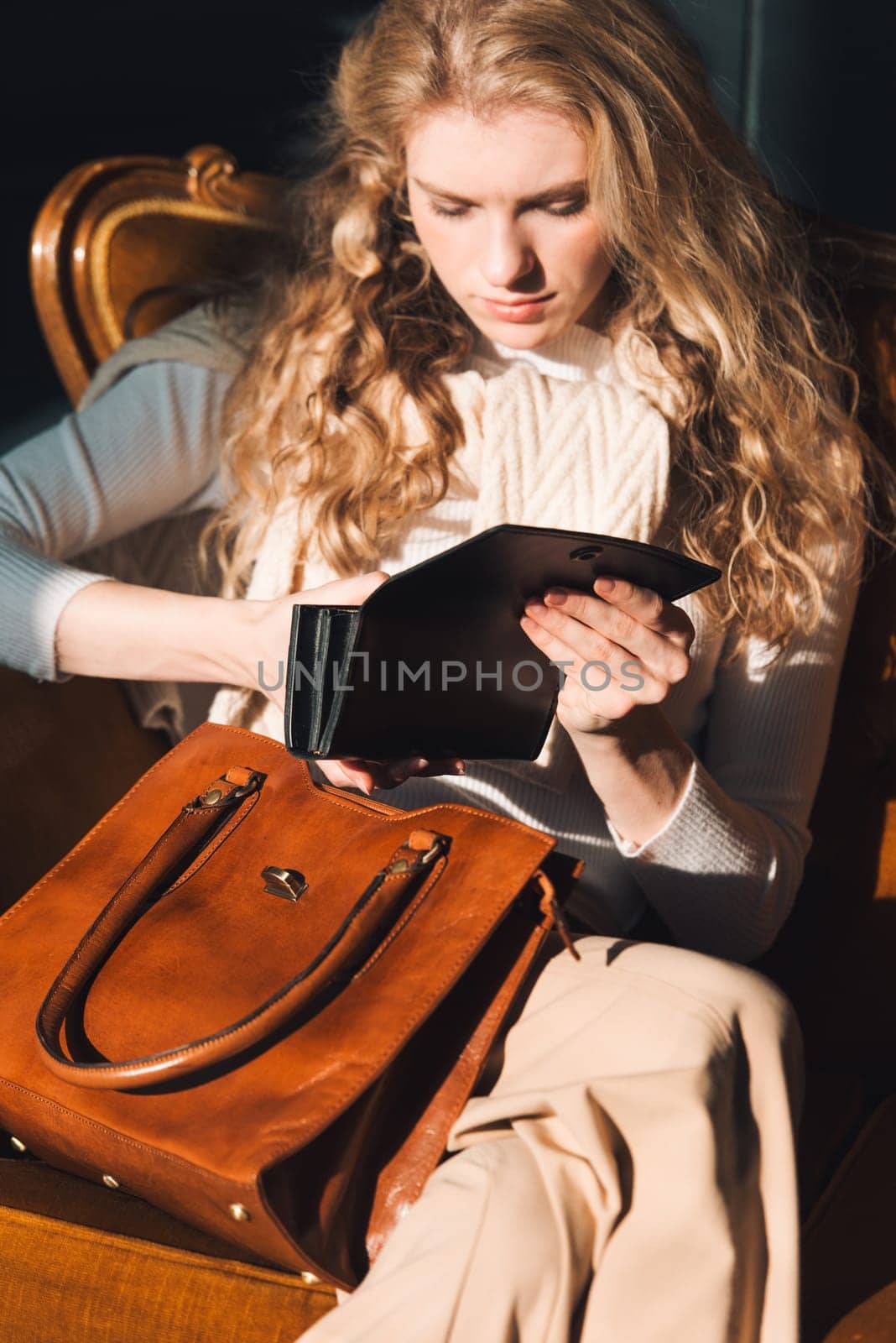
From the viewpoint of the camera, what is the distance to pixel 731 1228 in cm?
70

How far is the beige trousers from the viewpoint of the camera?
2.17 feet

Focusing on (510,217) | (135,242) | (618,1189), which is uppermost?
(510,217)

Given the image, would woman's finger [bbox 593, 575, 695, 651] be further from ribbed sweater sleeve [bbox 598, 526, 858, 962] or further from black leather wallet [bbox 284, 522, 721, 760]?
ribbed sweater sleeve [bbox 598, 526, 858, 962]

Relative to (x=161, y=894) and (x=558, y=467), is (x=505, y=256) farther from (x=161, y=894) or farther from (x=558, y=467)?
(x=161, y=894)

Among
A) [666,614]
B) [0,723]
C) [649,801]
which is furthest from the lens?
[0,723]

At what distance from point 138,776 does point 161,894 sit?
37 cm

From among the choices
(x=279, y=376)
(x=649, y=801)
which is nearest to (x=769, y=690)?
(x=649, y=801)

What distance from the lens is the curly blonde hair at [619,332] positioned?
938 mm

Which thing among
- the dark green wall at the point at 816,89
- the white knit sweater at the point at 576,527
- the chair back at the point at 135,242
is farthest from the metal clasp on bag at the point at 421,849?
the dark green wall at the point at 816,89

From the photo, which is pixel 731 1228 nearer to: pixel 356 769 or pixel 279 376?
pixel 356 769

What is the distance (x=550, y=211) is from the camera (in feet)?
3.11

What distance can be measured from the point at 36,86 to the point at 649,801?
1675 mm

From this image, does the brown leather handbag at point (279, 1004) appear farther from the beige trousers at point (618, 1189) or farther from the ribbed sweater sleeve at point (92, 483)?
the ribbed sweater sleeve at point (92, 483)

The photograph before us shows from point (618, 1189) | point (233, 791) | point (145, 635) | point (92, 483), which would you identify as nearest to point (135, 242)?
point (92, 483)
